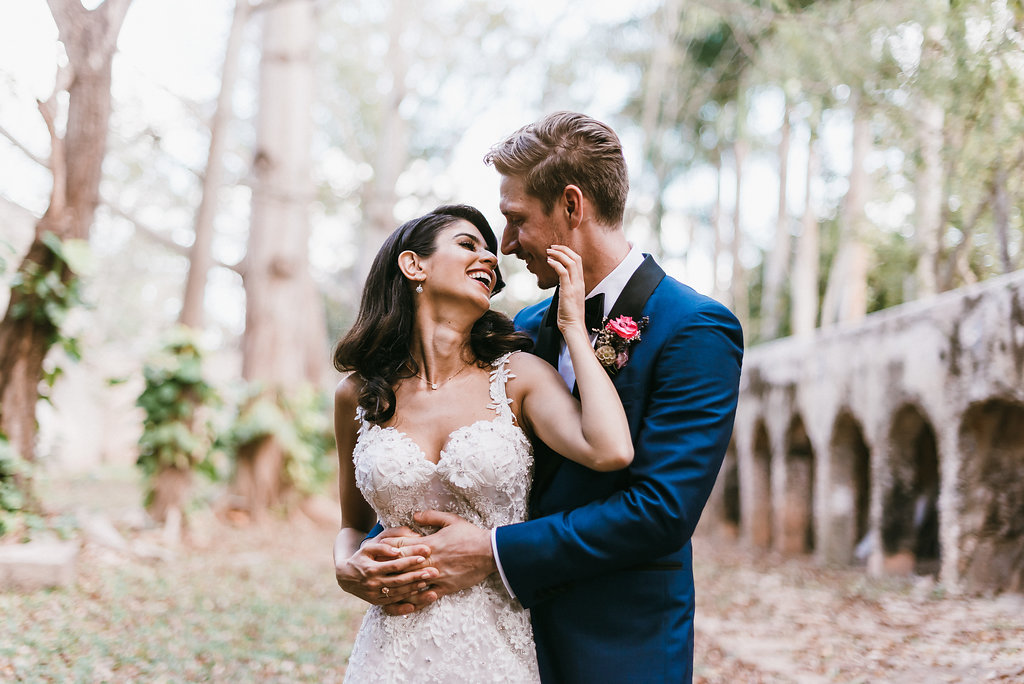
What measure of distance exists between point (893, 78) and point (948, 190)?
4.23ft

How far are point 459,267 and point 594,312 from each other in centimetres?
43

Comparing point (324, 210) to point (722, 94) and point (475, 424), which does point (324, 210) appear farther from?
point (475, 424)

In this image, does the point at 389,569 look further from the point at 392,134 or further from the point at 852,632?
the point at 392,134

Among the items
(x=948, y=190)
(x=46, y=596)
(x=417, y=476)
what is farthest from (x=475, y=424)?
(x=948, y=190)

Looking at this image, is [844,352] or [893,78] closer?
[893,78]

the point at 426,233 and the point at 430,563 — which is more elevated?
the point at 426,233

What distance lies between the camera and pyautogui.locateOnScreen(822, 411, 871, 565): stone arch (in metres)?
10.6

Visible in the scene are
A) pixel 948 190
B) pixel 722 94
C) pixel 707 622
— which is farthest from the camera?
pixel 722 94

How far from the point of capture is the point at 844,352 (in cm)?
1017

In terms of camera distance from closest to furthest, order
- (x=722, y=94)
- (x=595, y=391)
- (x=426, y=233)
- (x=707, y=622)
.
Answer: (x=595, y=391)
(x=426, y=233)
(x=707, y=622)
(x=722, y=94)

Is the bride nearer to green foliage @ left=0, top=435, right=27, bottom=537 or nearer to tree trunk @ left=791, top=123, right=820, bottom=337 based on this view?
green foliage @ left=0, top=435, right=27, bottom=537

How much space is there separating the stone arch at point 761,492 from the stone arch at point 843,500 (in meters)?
2.57

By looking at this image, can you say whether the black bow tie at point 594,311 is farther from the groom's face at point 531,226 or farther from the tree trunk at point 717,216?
the tree trunk at point 717,216

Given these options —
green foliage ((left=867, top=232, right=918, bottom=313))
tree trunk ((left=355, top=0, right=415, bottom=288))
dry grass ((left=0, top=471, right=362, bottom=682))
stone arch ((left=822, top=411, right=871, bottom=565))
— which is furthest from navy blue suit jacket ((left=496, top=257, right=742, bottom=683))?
tree trunk ((left=355, top=0, right=415, bottom=288))
